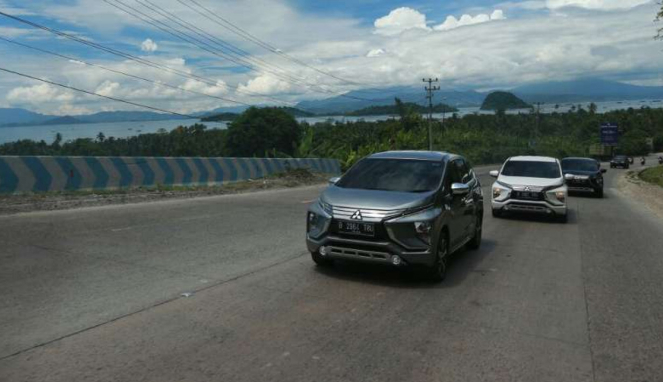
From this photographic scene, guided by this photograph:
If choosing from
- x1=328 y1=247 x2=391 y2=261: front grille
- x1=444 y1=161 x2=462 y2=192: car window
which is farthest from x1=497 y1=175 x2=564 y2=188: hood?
x1=328 y1=247 x2=391 y2=261: front grille

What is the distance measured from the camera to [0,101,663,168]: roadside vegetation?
4329 cm

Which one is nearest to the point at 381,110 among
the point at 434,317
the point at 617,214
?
the point at 617,214

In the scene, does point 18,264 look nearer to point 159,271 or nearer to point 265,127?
point 159,271

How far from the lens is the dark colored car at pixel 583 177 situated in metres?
23.6

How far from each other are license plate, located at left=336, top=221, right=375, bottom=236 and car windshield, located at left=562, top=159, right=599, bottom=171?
19946 millimetres

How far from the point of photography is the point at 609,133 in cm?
9594

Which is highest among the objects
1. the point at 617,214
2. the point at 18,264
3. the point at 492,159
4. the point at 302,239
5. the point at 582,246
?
the point at 18,264

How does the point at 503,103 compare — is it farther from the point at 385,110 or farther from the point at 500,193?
the point at 500,193

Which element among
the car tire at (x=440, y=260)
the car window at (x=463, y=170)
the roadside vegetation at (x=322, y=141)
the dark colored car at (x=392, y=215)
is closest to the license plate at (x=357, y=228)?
the dark colored car at (x=392, y=215)

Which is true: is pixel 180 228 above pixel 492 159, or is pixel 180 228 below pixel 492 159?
above

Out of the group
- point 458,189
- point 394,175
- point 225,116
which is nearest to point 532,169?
point 458,189

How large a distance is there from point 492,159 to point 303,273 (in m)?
83.9

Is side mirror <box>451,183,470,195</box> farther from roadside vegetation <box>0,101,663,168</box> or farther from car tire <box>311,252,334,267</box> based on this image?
roadside vegetation <box>0,101,663,168</box>

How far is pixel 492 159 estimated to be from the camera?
8744 centimetres
